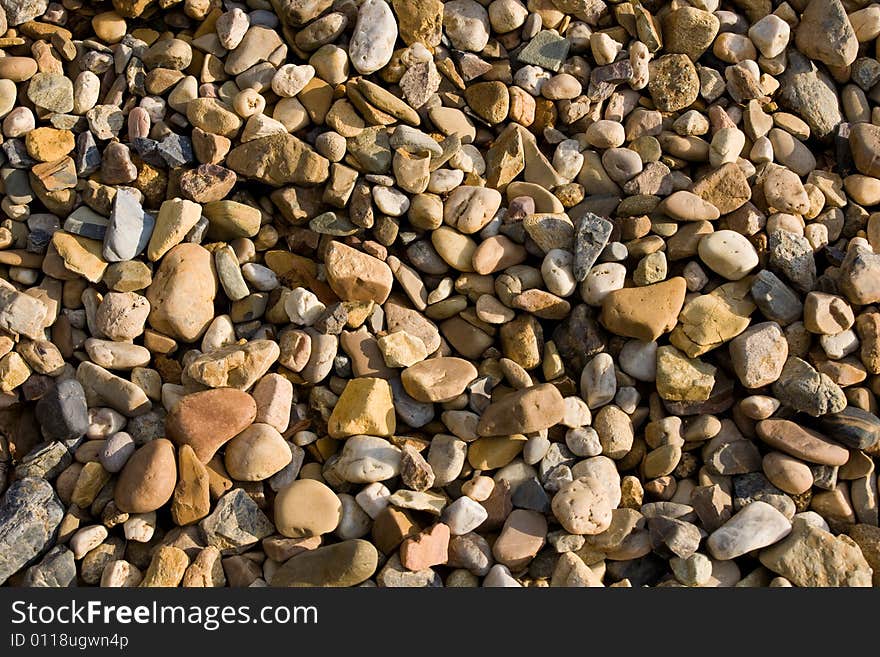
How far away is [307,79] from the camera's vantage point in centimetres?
285

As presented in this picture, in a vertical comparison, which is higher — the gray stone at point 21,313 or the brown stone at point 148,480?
the gray stone at point 21,313

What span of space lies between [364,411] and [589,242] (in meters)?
0.82

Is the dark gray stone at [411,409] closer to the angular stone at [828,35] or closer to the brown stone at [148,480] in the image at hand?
the brown stone at [148,480]

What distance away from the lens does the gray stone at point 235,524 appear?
7.69ft

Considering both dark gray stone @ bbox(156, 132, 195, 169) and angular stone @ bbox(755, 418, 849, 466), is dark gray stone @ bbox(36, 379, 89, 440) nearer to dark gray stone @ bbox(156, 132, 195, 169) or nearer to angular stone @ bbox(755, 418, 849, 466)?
dark gray stone @ bbox(156, 132, 195, 169)

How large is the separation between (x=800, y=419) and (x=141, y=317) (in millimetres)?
1931

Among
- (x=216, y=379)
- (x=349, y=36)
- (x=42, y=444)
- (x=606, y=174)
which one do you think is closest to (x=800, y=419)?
(x=606, y=174)

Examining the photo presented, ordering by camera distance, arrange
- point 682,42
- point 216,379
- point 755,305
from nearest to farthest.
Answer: point 216,379, point 755,305, point 682,42

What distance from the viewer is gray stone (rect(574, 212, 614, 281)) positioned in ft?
8.59

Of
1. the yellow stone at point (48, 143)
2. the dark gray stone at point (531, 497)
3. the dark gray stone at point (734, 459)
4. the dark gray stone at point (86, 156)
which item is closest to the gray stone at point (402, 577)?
the dark gray stone at point (531, 497)

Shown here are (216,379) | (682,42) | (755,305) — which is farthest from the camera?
(682,42)

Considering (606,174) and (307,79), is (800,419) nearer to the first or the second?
(606,174)

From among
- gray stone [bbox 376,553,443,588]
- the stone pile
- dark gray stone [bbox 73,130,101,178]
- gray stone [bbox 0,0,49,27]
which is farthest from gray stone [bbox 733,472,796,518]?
gray stone [bbox 0,0,49,27]

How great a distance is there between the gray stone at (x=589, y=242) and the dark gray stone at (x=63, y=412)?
1.46 meters
